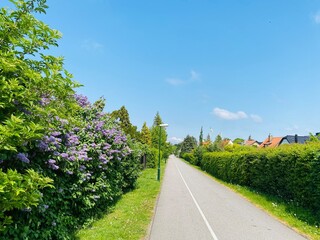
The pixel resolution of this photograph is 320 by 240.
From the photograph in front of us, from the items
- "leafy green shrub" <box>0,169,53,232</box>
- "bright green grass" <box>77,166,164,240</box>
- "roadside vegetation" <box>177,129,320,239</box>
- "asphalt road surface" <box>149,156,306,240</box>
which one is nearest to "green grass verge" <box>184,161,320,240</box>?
"roadside vegetation" <box>177,129,320,239</box>

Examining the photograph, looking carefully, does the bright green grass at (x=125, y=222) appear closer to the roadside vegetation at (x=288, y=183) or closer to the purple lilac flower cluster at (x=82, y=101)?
the purple lilac flower cluster at (x=82, y=101)

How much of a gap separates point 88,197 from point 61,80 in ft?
16.6

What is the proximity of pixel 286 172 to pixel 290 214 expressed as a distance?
267 cm

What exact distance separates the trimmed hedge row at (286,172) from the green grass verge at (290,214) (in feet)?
1.24

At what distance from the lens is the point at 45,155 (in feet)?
19.3

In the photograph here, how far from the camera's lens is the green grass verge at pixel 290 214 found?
924cm

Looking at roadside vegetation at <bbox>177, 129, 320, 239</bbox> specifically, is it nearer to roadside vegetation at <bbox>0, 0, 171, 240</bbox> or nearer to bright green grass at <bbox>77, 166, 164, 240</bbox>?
bright green grass at <bbox>77, 166, 164, 240</bbox>

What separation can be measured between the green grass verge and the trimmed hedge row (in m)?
0.38

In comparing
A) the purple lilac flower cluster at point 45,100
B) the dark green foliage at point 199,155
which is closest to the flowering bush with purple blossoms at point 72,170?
the purple lilac flower cluster at point 45,100

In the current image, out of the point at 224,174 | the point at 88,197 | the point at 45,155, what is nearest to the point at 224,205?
the point at 88,197

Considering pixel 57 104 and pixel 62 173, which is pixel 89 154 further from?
pixel 57 104

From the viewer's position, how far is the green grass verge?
9.24 m

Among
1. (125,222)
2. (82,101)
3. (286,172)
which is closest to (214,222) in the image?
(125,222)

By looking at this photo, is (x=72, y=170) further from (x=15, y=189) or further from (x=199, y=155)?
(x=199, y=155)
